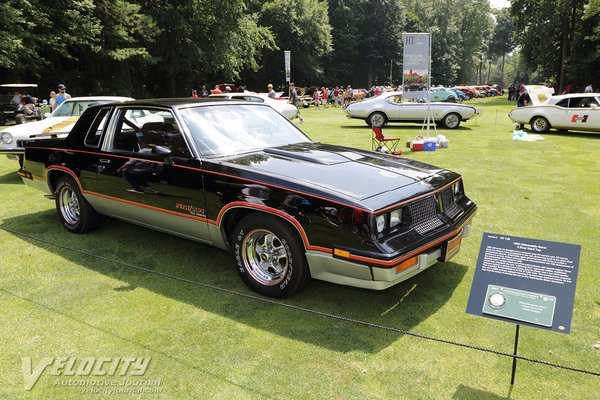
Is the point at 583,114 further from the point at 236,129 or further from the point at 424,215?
the point at 236,129

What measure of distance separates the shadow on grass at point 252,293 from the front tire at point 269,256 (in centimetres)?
18

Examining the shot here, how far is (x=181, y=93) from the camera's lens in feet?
120

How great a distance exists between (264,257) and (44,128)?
23.6 ft

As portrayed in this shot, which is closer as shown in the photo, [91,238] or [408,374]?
[408,374]

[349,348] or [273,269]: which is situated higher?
[273,269]

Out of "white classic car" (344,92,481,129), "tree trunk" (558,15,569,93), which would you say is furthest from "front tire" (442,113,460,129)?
"tree trunk" (558,15,569,93)

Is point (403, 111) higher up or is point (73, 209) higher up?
point (403, 111)

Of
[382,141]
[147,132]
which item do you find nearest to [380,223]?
[147,132]

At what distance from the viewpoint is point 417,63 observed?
1227 centimetres

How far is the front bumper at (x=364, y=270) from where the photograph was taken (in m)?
3.32

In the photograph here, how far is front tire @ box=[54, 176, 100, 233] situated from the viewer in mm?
5488

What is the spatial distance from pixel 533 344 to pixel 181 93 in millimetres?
36461

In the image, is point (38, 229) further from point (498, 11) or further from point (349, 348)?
point (498, 11)

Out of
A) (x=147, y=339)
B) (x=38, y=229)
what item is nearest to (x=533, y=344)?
(x=147, y=339)
